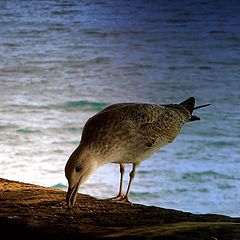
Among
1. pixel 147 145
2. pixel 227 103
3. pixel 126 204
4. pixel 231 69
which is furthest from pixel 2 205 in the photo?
pixel 231 69

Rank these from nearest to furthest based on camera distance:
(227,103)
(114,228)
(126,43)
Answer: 1. (114,228)
2. (227,103)
3. (126,43)

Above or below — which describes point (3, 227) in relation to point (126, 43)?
below

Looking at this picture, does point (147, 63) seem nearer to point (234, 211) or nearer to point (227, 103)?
point (227, 103)

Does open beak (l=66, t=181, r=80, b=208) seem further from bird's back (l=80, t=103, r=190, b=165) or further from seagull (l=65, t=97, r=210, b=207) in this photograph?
bird's back (l=80, t=103, r=190, b=165)

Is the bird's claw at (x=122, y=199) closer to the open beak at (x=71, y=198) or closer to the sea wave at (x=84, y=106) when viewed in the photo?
the open beak at (x=71, y=198)

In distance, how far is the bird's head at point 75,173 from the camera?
2.25 m

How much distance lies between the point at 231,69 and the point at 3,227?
5.94 metres

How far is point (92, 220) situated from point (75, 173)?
0.22 metres

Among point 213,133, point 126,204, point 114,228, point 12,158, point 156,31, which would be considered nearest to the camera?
point 114,228

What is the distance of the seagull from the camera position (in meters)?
2.27

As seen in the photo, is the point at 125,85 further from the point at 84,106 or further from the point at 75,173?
the point at 75,173

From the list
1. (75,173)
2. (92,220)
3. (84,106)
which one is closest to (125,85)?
(84,106)

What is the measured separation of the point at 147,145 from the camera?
263 centimetres

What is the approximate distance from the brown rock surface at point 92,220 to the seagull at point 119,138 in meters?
0.12
